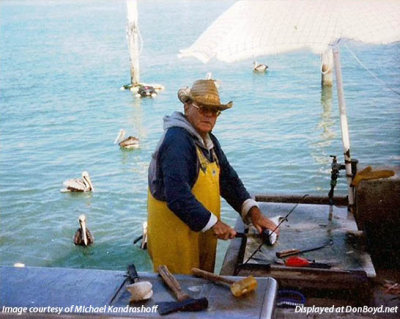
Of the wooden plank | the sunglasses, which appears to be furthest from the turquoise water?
the sunglasses

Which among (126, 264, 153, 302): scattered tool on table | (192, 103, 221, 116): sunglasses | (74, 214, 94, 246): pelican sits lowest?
(74, 214, 94, 246): pelican

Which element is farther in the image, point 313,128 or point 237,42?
point 313,128

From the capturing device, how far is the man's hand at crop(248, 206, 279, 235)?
4.15 m

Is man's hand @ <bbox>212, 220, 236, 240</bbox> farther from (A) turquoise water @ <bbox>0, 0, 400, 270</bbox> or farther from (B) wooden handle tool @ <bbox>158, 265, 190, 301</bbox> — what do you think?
(A) turquoise water @ <bbox>0, 0, 400, 270</bbox>

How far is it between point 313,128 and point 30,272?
19.2 m

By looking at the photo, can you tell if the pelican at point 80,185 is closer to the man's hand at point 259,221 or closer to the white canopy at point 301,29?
the white canopy at point 301,29

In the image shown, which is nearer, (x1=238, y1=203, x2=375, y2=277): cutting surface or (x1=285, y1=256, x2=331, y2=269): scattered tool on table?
(x1=285, y1=256, x2=331, y2=269): scattered tool on table

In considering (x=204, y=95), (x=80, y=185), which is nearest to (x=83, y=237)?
(x=80, y=185)

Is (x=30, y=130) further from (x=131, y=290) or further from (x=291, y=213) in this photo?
(x=131, y=290)

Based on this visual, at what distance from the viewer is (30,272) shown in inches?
106

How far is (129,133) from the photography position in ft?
72.3

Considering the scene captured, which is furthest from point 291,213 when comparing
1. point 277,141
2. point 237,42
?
point 277,141

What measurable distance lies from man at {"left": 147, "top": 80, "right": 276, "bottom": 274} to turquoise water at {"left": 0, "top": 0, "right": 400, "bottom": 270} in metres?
1.85

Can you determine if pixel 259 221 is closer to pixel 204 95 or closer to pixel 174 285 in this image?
pixel 204 95
